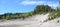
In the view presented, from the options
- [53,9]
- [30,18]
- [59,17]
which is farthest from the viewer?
[30,18]

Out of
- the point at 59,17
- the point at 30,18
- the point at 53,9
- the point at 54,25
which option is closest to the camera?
the point at 54,25

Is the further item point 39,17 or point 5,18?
point 5,18

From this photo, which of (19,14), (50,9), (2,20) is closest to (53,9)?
(50,9)

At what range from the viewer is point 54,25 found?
18.1 meters

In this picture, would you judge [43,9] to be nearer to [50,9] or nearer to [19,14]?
[50,9]

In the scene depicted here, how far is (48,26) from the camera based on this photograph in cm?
1816

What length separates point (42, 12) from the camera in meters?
26.6

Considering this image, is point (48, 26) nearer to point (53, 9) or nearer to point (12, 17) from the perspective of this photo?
point (53, 9)

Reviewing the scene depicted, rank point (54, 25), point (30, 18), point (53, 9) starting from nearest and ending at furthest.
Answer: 1. point (54, 25)
2. point (53, 9)
3. point (30, 18)

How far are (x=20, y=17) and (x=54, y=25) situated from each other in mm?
10248

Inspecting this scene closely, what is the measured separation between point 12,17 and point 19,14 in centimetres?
112

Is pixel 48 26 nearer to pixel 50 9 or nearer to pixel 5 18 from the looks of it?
pixel 50 9

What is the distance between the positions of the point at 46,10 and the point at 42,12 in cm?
59

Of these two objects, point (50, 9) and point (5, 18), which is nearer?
point (50, 9)
